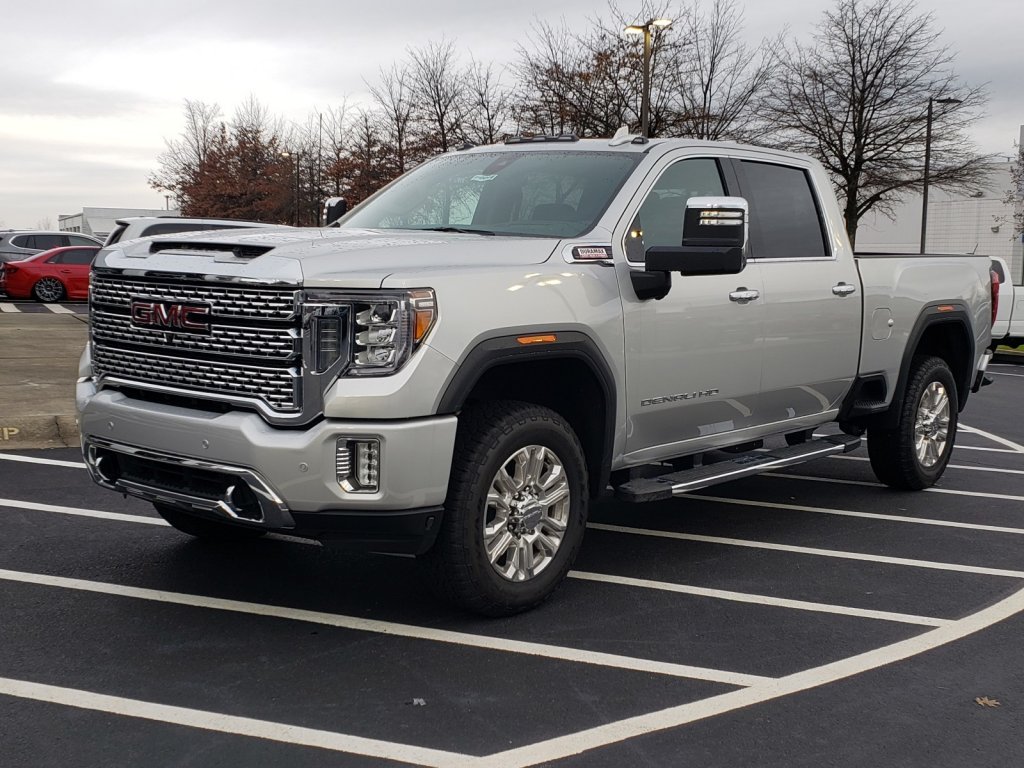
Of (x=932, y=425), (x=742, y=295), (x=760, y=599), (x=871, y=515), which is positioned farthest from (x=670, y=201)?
(x=932, y=425)

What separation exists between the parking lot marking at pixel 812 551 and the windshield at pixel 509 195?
1908 millimetres

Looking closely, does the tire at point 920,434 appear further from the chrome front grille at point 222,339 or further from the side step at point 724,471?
the chrome front grille at point 222,339

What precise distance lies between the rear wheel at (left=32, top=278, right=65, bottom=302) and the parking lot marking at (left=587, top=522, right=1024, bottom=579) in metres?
21.9

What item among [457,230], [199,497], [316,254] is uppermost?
[457,230]

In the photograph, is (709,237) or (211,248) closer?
(211,248)

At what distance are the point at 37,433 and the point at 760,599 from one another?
5.60 metres

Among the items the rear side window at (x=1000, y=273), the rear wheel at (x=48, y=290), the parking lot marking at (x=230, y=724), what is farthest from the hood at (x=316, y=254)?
the rear wheel at (x=48, y=290)

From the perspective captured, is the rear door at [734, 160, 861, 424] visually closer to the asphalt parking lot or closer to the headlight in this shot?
the asphalt parking lot

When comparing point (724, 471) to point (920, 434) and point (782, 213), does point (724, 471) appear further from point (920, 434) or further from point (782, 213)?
point (920, 434)

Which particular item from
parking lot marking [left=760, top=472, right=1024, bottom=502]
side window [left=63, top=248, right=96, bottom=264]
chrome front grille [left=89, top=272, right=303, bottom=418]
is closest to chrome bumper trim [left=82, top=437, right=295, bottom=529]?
chrome front grille [left=89, top=272, right=303, bottom=418]

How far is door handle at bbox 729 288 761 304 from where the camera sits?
5.62m

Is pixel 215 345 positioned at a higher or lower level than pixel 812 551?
higher

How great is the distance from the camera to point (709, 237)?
4.85 meters

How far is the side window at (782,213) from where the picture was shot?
6133mm
